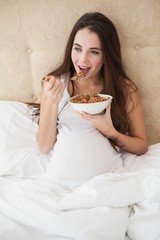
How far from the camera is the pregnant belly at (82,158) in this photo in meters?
1.21

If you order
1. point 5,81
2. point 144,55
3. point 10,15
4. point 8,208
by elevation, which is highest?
point 10,15

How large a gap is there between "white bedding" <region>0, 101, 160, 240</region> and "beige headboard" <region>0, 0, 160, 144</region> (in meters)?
0.52

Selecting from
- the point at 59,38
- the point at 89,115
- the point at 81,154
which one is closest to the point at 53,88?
the point at 89,115

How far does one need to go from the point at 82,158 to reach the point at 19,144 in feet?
Result: 1.25

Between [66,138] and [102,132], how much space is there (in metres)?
0.18

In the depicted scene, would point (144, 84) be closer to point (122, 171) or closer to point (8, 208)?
point (122, 171)

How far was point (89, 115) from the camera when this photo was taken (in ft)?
3.86

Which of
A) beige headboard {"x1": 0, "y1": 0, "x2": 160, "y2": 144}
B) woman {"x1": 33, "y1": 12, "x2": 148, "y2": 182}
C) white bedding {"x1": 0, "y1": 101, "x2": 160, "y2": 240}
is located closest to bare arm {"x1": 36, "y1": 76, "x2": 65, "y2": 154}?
woman {"x1": 33, "y1": 12, "x2": 148, "y2": 182}

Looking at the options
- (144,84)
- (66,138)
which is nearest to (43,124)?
(66,138)

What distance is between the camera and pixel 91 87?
150 centimetres

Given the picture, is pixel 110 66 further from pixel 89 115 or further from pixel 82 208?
pixel 82 208

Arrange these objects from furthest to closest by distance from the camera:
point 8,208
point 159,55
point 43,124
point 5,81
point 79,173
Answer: point 5,81
point 159,55
point 43,124
point 79,173
point 8,208

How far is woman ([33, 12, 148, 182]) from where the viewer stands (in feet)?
4.01

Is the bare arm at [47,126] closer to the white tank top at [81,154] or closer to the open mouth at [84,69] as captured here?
the white tank top at [81,154]
